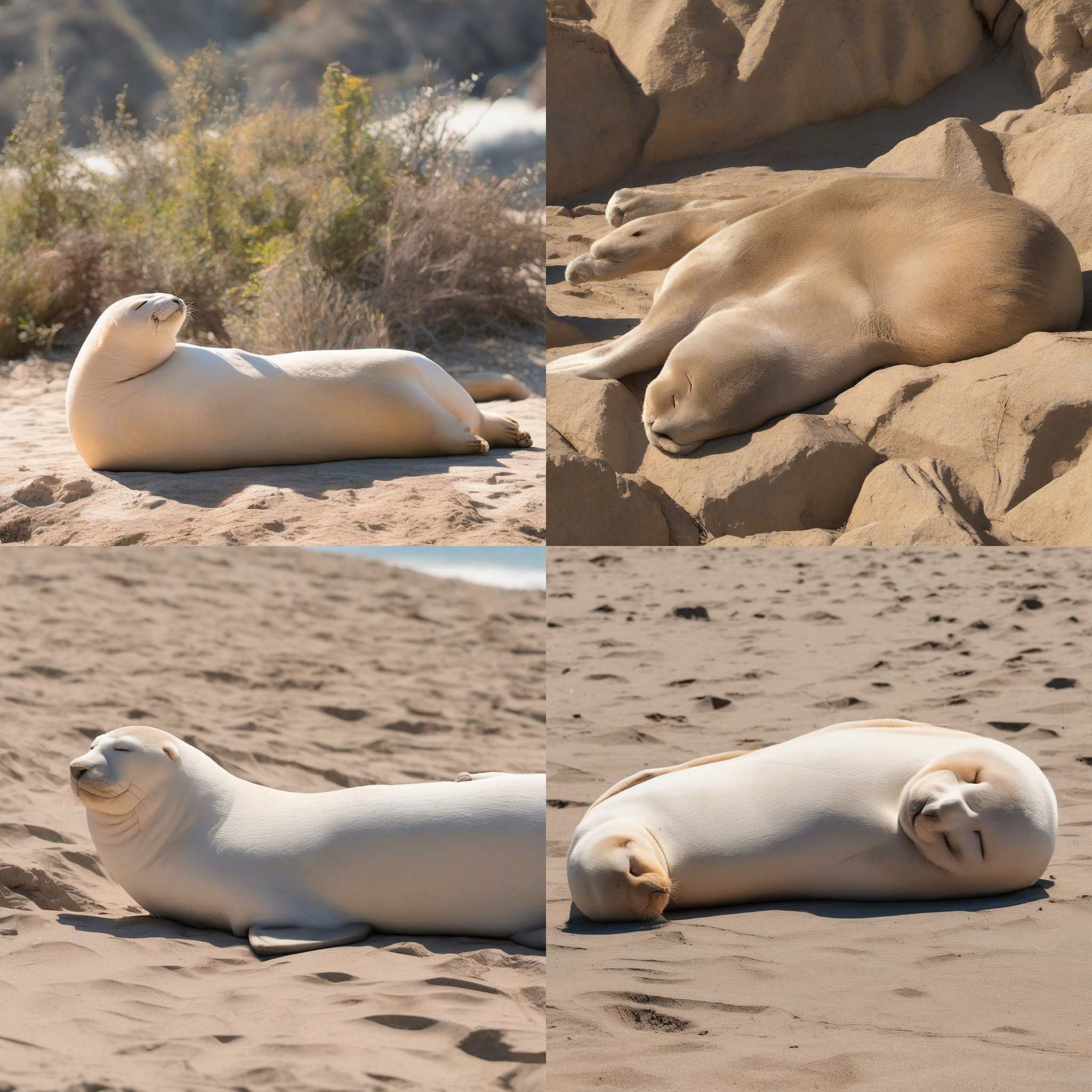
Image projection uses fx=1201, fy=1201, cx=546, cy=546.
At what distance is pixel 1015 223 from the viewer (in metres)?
4.64

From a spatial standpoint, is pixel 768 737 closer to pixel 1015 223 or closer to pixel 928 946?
pixel 928 946

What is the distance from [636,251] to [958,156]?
183 centimetres

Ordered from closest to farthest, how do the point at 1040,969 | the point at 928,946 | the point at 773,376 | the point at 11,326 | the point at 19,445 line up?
1. the point at 1040,969
2. the point at 928,946
3. the point at 773,376
4. the point at 19,445
5. the point at 11,326

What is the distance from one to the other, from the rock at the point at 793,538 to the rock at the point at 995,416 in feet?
1.18

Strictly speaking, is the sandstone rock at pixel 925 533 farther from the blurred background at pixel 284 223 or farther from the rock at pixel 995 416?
the blurred background at pixel 284 223

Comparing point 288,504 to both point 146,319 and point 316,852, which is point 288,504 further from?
point 316,852

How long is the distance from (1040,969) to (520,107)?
64.1 feet

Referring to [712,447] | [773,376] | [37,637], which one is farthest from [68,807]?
[773,376]

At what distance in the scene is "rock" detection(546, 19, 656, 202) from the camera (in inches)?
303

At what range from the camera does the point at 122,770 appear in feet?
9.99

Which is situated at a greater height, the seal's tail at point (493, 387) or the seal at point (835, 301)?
the seal at point (835, 301)

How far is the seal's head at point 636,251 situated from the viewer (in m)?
5.85

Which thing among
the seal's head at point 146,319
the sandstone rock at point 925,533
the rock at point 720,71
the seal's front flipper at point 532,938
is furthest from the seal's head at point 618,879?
the rock at point 720,71

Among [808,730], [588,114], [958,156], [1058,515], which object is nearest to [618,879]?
[808,730]
